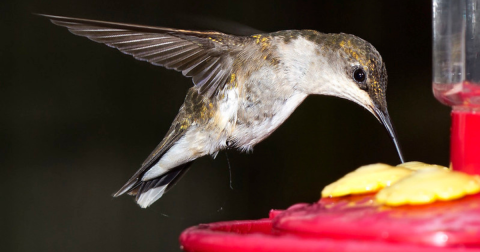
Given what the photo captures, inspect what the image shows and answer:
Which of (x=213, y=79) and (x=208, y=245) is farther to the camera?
(x=213, y=79)

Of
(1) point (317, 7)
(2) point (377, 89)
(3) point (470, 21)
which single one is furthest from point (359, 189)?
(1) point (317, 7)

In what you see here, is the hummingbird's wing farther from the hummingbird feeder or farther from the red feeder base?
the red feeder base

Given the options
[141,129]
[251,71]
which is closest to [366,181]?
[251,71]

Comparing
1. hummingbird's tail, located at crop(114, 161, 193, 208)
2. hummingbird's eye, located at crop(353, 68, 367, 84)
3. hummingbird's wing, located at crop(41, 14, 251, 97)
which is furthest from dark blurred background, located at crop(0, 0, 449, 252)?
hummingbird's eye, located at crop(353, 68, 367, 84)

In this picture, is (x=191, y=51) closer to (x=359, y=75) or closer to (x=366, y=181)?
(x=359, y=75)

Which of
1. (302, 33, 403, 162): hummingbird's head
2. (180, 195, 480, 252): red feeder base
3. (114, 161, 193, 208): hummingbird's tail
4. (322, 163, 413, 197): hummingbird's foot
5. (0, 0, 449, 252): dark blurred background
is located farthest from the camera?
(0, 0, 449, 252): dark blurred background

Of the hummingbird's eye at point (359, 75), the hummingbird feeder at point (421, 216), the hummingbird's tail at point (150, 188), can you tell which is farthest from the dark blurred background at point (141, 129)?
the hummingbird feeder at point (421, 216)

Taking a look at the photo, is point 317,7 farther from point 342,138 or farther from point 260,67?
point 260,67
